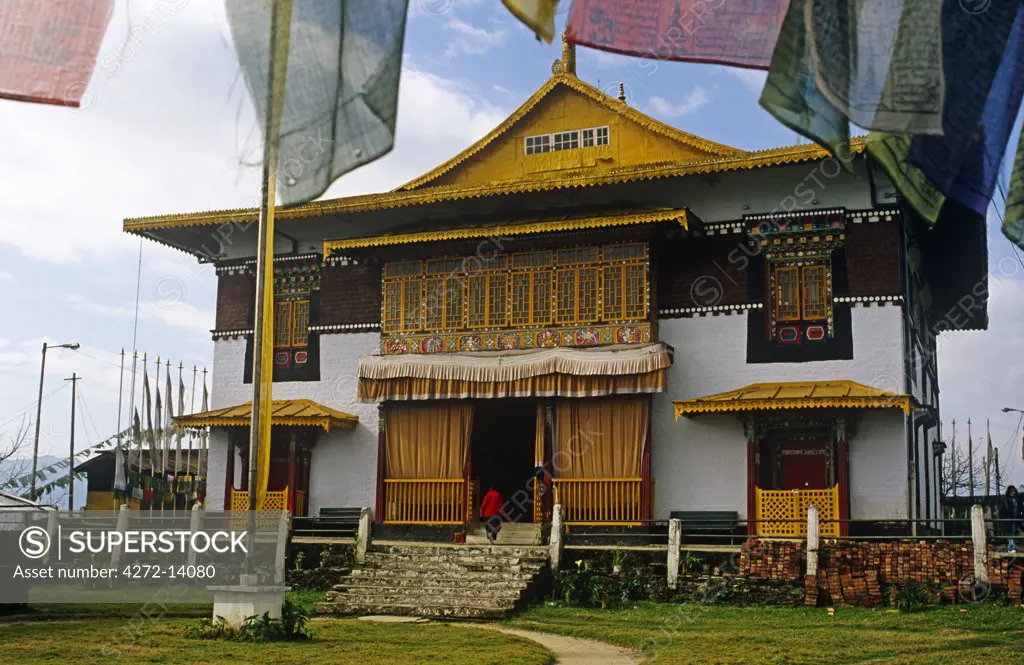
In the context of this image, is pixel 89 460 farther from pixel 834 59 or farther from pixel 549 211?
pixel 834 59

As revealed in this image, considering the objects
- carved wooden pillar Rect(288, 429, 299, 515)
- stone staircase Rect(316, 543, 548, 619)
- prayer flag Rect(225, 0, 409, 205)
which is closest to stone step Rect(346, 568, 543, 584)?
stone staircase Rect(316, 543, 548, 619)

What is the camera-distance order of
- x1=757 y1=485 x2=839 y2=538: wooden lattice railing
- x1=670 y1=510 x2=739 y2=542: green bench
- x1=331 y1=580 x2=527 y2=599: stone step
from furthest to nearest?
x1=670 y1=510 x2=739 y2=542: green bench, x1=757 y1=485 x2=839 y2=538: wooden lattice railing, x1=331 y1=580 x2=527 y2=599: stone step

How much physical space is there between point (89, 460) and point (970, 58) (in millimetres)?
42342

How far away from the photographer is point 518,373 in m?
21.7

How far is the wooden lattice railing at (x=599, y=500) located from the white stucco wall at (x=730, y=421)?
69cm

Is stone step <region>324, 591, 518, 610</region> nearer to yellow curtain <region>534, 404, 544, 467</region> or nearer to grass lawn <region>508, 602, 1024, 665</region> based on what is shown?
grass lawn <region>508, 602, 1024, 665</region>

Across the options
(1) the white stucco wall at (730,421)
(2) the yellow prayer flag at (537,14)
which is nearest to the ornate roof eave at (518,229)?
(1) the white stucco wall at (730,421)

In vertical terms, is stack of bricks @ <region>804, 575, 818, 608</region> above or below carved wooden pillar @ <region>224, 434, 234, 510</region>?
below

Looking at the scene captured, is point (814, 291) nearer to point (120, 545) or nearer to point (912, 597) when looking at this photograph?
point (912, 597)

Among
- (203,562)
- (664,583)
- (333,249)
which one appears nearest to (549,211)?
(333,249)

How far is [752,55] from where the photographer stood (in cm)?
806

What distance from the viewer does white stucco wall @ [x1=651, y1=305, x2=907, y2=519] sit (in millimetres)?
20125

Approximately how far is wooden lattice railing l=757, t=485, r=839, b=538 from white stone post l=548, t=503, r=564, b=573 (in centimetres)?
351

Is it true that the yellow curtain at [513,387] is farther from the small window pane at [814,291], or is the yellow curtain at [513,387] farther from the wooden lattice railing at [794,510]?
the small window pane at [814,291]
